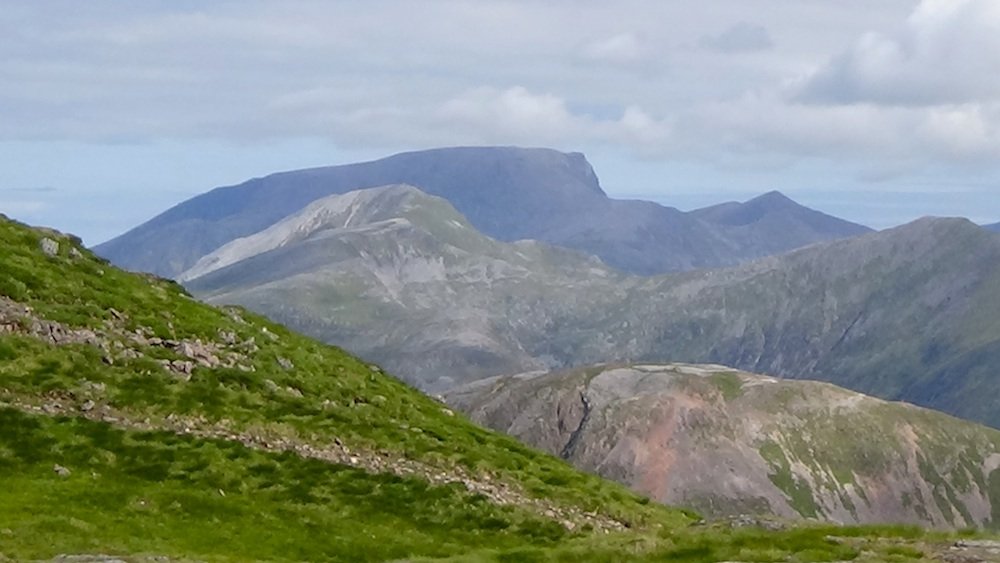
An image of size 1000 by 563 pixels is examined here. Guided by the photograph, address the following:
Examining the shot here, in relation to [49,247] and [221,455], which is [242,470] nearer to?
[221,455]

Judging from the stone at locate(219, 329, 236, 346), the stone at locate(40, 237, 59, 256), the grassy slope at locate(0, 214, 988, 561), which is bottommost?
the grassy slope at locate(0, 214, 988, 561)

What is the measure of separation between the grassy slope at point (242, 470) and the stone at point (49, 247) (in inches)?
35.9

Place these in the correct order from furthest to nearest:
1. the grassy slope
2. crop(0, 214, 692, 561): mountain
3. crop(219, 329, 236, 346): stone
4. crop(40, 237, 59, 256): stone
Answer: crop(40, 237, 59, 256): stone → crop(219, 329, 236, 346): stone → crop(0, 214, 692, 561): mountain → the grassy slope

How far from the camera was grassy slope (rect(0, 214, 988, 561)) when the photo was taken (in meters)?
37.5

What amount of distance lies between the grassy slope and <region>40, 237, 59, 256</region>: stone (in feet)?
2.99

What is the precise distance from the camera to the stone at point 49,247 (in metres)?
68.1

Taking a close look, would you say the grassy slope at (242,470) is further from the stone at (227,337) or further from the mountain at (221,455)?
the stone at (227,337)

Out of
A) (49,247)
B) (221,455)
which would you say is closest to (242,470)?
(221,455)

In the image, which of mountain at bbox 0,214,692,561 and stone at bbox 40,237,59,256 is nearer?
mountain at bbox 0,214,692,561

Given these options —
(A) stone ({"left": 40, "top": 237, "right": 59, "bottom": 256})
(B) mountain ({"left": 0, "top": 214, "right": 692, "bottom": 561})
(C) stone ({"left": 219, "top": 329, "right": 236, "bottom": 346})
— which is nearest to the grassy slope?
(B) mountain ({"left": 0, "top": 214, "right": 692, "bottom": 561})

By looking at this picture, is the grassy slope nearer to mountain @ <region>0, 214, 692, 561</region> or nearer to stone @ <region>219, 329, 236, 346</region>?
mountain @ <region>0, 214, 692, 561</region>

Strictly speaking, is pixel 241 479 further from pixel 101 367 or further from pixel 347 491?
pixel 101 367

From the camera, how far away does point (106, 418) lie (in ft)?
163

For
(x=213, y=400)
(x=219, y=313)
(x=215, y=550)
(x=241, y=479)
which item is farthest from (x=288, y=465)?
(x=219, y=313)
